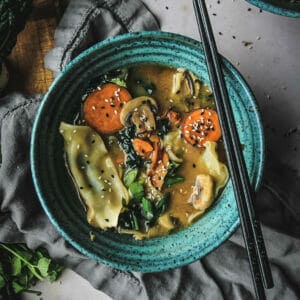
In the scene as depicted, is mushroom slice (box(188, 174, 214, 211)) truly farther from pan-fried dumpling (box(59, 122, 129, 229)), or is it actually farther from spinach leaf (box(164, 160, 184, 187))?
pan-fried dumpling (box(59, 122, 129, 229))

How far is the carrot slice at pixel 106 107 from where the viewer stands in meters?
2.05

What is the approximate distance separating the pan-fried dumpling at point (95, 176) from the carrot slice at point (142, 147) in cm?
10

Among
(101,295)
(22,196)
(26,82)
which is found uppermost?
(26,82)

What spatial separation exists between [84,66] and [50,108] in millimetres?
172

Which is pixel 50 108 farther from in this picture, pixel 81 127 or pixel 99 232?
pixel 99 232

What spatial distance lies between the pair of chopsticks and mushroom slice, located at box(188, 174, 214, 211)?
0.34m

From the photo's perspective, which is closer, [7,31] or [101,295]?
[7,31]

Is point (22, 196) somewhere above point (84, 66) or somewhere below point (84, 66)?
below

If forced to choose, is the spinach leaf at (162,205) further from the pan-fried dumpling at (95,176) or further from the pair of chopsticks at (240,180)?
the pair of chopsticks at (240,180)

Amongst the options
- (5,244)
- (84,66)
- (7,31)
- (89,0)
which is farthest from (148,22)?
(5,244)

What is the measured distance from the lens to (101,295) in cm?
229

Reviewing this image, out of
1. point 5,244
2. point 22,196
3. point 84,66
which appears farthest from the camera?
point 5,244

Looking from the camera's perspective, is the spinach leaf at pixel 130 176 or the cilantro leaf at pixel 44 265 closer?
the spinach leaf at pixel 130 176

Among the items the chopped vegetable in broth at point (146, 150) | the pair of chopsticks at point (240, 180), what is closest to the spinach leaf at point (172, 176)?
the chopped vegetable in broth at point (146, 150)
